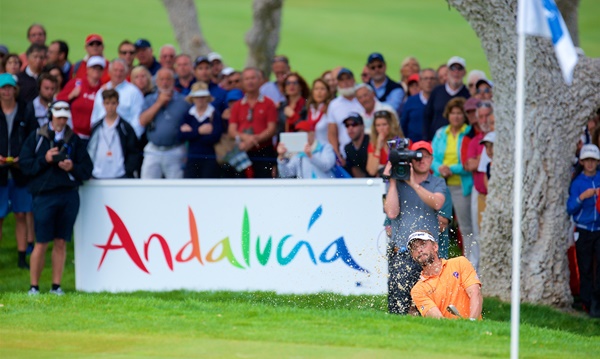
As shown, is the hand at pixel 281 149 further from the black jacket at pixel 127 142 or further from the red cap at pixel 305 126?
the black jacket at pixel 127 142

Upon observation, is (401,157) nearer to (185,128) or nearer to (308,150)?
(308,150)

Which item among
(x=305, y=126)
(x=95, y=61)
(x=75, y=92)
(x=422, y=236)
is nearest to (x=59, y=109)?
(x=75, y=92)

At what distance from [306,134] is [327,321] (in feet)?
17.2

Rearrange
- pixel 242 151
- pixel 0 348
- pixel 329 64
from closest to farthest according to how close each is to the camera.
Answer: pixel 0 348 → pixel 242 151 → pixel 329 64

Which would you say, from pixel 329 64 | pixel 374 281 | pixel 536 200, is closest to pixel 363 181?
pixel 374 281

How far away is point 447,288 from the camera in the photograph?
11164 millimetres

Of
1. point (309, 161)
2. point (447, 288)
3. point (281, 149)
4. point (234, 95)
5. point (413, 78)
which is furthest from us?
point (413, 78)

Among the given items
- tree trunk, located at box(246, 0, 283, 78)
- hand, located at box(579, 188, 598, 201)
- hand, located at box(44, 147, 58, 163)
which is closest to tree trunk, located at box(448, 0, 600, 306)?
hand, located at box(579, 188, 598, 201)

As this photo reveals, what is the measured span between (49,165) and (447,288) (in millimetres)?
5819

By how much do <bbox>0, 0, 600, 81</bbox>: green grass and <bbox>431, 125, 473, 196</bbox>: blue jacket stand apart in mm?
18102

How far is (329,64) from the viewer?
3650cm

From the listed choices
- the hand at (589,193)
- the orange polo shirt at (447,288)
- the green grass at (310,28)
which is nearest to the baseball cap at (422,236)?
the orange polo shirt at (447,288)

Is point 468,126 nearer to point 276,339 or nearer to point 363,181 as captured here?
point 363,181

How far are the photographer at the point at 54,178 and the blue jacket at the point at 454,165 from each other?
14.8 feet
